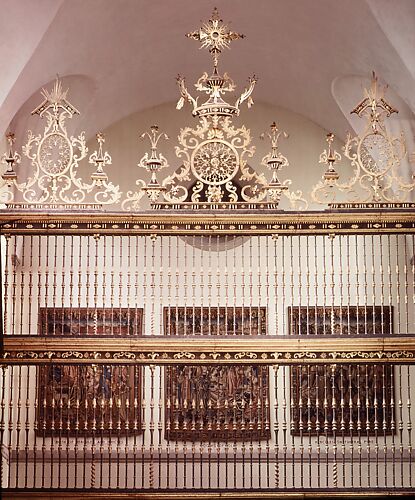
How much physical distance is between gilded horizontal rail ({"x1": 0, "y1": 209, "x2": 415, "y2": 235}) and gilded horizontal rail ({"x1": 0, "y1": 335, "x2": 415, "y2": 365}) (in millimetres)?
1256

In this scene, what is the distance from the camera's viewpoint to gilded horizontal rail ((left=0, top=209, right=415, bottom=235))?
11875 mm

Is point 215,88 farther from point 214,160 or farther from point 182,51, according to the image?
point 182,51

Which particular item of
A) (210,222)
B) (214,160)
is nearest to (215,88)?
(214,160)

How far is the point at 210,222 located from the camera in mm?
11914

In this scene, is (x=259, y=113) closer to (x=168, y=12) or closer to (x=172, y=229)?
(x=168, y=12)

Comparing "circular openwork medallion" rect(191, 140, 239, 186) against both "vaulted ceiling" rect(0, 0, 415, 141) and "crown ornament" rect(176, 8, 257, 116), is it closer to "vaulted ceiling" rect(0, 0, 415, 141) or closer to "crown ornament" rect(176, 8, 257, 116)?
"crown ornament" rect(176, 8, 257, 116)

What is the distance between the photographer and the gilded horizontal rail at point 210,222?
468 inches

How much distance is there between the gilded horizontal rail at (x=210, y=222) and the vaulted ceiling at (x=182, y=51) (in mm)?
2143

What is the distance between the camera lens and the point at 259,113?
57.4ft

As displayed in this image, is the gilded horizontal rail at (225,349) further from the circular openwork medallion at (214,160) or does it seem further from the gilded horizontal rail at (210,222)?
the circular openwork medallion at (214,160)

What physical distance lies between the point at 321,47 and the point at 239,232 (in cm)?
427

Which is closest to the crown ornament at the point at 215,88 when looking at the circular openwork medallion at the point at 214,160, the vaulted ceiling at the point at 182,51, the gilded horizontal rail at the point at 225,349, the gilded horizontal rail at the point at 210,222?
the circular openwork medallion at the point at 214,160

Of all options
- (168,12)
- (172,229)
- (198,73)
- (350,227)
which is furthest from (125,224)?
(198,73)

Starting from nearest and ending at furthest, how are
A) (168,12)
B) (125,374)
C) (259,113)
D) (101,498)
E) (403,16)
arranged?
(101,498), (403,16), (168,12), (125,374), (259,113)
